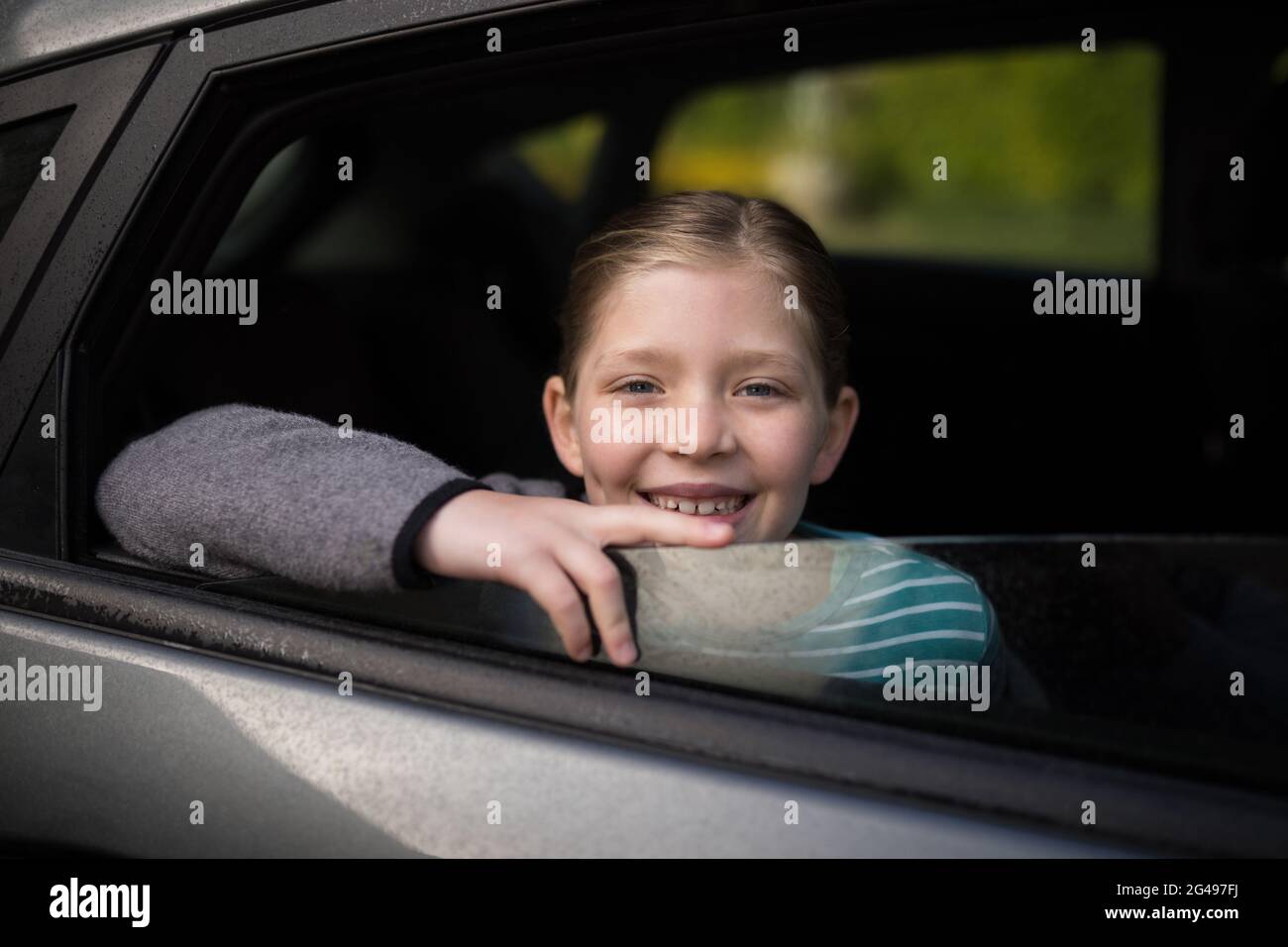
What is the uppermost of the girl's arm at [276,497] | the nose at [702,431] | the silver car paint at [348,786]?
the nose at [702,431]

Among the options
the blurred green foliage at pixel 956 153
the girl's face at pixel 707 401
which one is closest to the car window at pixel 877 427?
the girl's face at pixel 707 401

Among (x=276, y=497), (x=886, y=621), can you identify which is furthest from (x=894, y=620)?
(x=276, y=497)

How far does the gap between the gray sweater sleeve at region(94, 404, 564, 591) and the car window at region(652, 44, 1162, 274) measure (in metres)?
10.6

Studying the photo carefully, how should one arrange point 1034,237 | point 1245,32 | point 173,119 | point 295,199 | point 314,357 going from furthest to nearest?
point 1034,237 < point 295,199 < point 1245,32 < point 314,357 < point 173,119

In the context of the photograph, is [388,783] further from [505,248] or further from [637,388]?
[505,248]

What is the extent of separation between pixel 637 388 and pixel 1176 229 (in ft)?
7.88

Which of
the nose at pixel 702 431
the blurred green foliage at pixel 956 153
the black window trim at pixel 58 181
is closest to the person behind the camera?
the black window trim at pixel 58 181

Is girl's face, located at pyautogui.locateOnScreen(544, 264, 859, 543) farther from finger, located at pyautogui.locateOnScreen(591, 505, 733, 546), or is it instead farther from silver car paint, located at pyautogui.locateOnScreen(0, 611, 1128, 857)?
silver car paint, located at pyautogui.locateOnScreen(0, 611, 1128, 857)

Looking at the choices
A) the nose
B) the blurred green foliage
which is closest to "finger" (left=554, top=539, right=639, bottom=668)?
the nose

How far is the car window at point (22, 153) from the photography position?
136 centimetres

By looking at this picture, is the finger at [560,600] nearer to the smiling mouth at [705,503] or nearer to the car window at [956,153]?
the smiling mouth at [705,503]

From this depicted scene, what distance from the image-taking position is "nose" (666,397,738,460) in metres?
1.42

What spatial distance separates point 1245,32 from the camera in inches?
120
